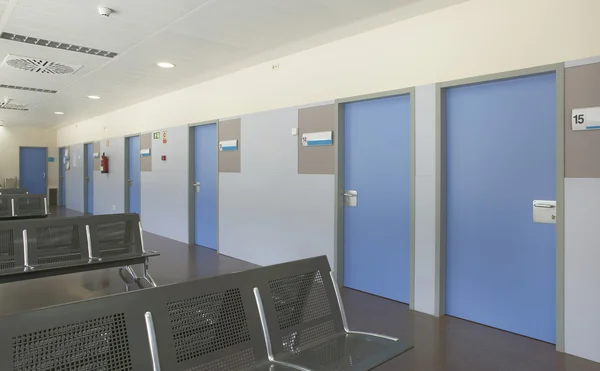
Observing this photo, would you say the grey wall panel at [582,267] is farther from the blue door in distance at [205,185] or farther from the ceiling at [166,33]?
the blue door in distance at [205,185]

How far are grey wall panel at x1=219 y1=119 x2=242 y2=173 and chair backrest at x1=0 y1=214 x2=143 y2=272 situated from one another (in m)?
2.05

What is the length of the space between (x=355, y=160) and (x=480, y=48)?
1.60m

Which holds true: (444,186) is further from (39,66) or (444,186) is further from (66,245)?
(39,66)

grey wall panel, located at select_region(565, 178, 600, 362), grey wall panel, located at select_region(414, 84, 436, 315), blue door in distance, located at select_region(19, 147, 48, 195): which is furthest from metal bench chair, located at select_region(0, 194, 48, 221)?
blue door in distance, located at select_region(19, 147, 48, 195)

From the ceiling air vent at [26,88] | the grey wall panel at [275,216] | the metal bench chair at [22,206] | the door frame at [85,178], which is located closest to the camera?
the grey wall panel at [275,216]

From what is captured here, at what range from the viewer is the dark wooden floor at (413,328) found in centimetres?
273

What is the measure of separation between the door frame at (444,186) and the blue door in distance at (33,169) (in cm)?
1418

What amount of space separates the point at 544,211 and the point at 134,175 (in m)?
8.04

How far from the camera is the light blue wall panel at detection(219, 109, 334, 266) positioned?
15.3 ft

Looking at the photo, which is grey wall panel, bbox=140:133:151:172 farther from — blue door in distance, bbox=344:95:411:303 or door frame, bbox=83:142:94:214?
blue door in distance, bbox=344:95:411:303

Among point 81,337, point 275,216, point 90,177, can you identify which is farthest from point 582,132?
point 90,177

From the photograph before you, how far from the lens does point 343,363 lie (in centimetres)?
171

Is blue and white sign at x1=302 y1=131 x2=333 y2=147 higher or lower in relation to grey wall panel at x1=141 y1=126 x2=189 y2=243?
higher

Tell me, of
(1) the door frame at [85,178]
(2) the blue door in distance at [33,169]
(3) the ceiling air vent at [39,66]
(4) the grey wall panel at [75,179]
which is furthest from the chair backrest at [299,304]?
(2) the blue door in distance at [33,169]
